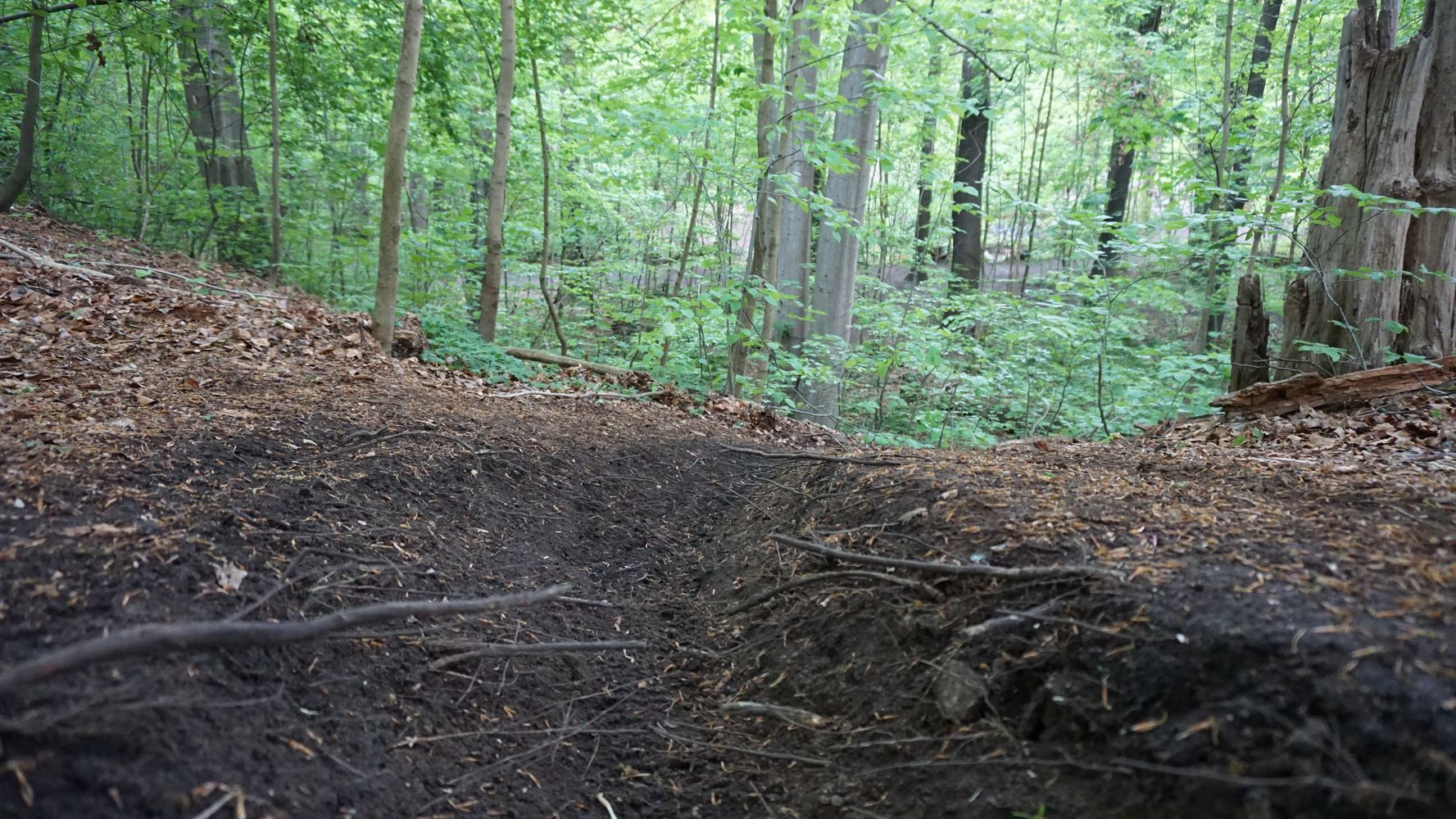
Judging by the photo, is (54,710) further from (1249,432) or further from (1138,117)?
(1138,117)

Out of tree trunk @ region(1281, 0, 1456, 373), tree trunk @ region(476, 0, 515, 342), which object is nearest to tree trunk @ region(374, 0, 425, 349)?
tree trunk @ region(476, 0, 515, 342)

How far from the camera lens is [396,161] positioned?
5.95 m

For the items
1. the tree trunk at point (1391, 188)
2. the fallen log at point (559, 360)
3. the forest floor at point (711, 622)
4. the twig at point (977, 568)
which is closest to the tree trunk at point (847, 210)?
the fallen log at point (559, 360)

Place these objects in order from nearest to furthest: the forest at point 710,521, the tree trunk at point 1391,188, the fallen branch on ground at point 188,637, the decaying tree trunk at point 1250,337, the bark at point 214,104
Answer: the fallen branch on ground at point 188,637
the forest at point 710,521
the tree trunk at point 1391,188
the decaying tree trunk at point 1250,337
the bark at point 214,104

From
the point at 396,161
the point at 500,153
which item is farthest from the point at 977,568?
the point at 500,153

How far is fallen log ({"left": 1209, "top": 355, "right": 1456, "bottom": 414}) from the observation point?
5145 millimetres

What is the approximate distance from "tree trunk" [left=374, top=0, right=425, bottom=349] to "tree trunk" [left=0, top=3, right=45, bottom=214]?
507 centimetres

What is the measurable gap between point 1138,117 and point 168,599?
11418mm

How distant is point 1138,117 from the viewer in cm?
1024

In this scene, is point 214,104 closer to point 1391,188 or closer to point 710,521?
point 710,521

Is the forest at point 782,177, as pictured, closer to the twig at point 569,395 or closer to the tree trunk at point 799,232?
the tree trunk at point 799,232

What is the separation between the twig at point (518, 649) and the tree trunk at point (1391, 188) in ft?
20.1

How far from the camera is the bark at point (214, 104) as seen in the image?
395 inches

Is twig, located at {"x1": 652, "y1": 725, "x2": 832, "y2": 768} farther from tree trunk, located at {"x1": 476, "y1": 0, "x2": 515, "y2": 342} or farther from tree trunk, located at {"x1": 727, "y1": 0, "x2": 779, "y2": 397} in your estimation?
tree trunk, located at {"x1": 476, "y1": 0, "x2": 515, "y2": 342}
